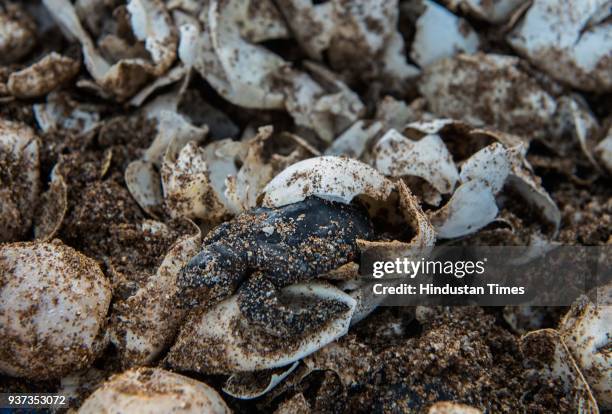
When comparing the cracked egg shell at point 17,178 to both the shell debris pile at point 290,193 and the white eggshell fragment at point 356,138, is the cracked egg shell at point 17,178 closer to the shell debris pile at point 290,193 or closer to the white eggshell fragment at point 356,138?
the shell debris pile at point 290,193

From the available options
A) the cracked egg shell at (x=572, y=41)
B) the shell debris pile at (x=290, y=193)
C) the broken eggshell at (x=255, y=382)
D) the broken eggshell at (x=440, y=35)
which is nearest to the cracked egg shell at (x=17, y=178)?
the shell debris pile at (x=290, y=193)

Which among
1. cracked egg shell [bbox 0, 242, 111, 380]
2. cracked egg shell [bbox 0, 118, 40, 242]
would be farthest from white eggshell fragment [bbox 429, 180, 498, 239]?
cracked egg shell [bbox 0, 118, 40, 242]

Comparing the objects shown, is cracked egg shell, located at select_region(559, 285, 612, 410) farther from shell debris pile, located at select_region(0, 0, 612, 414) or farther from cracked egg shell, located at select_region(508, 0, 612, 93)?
cracked egg shell, located at select_region(508, 0, 612, 93)

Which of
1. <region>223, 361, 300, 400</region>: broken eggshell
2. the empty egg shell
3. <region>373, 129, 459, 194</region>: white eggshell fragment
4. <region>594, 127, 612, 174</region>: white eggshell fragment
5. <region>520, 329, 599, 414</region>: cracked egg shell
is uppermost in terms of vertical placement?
<region>373, 129, 459, 194</region>: white eggshell fragment

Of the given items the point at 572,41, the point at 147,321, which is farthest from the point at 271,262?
the point at 572,41

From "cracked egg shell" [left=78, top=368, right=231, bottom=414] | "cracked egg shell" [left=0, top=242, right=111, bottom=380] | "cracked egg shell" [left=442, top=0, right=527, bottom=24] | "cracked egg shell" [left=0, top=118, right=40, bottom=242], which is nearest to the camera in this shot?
"cracked egg shell" [left=78, top=368, right=231, bottom=414]
